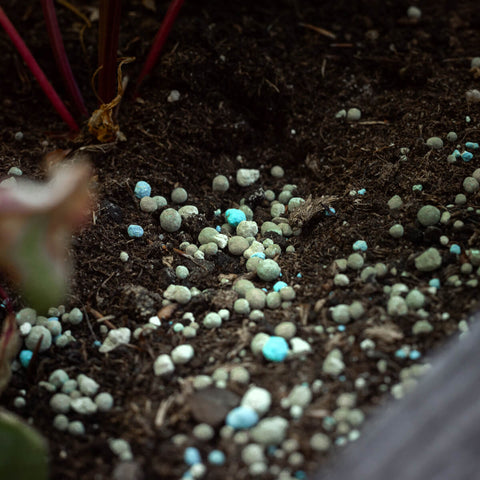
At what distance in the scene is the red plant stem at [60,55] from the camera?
1.24 m

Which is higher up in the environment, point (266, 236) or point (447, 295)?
point (447, 295)

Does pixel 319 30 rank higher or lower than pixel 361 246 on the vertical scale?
higher

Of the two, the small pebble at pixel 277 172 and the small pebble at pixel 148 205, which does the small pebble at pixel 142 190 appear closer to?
the small pebble at pixel 148 205

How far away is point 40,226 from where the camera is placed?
69 cm

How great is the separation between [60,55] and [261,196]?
1.79ft

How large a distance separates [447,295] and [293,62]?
2.45 ft

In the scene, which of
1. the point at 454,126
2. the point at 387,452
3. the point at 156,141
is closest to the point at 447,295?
the point at 387,452

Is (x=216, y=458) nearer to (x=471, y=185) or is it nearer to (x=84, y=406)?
(x=84, y=406)

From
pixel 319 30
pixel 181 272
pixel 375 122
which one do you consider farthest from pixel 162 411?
pixel 319 30

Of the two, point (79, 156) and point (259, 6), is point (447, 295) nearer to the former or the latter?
point (79, 156)

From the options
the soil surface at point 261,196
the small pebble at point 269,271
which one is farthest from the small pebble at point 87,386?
the small pebble at point 269,271

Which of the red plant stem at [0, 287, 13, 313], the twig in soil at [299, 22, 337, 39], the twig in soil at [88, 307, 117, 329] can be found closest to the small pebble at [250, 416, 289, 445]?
the twig in soil at [88, 307, 117, 329]

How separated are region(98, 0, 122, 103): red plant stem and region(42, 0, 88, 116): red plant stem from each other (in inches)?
3.2

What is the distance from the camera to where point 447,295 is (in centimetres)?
88
